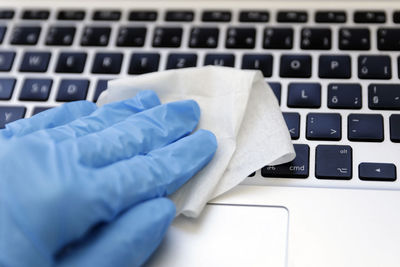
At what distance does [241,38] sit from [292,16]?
0.26 feet

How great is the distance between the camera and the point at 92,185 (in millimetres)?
536

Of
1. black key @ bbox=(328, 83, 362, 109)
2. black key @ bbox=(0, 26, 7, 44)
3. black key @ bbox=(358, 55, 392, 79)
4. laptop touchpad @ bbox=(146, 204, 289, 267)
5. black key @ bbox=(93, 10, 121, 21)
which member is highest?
black key @ bbox=(93, 10, 121, 21)

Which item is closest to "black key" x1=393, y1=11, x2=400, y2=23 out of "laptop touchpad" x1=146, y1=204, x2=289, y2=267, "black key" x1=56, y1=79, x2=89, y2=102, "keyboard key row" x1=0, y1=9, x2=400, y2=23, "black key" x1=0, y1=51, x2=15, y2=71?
"keyboard key row" x1=0, y1=9, x2=400, y2=23

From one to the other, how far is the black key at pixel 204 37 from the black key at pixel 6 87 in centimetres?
24

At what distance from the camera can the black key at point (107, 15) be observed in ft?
2.65

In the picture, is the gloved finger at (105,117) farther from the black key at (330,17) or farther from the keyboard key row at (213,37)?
the black key at (330,17)

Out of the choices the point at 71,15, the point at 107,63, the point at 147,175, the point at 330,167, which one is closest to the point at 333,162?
the point at 330,167

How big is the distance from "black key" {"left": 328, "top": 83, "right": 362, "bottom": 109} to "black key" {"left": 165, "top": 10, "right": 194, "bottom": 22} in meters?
0.22

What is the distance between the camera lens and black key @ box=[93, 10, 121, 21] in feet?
2.65

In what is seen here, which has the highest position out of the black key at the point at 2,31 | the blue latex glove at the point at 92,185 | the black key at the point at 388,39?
the black key at the point at 2,31

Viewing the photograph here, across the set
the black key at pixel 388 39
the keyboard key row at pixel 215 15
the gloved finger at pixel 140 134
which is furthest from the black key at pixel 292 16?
the gloved finger at pixel 140 134

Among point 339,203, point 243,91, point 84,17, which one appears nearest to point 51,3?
point 84,17

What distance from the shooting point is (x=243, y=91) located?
66 centimetres

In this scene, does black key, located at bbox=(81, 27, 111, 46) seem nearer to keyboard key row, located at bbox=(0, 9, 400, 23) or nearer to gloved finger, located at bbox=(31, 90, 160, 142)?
keyboard key row, located at bbox=(0, 9, 400, 23)
